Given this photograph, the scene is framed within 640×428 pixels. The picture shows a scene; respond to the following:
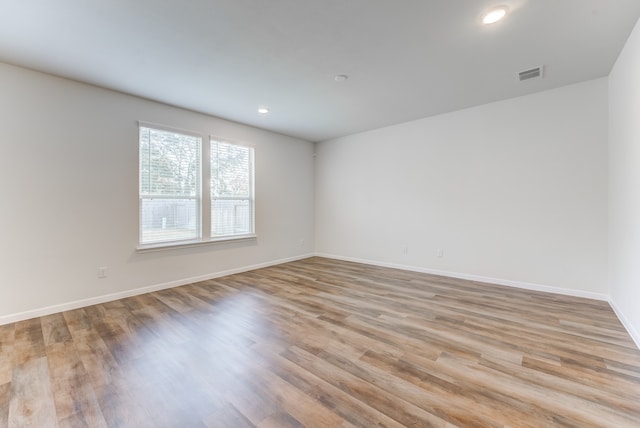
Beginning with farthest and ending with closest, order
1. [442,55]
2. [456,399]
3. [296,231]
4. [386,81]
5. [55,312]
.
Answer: [296,231] → [386,81] → [55,312] → [442,55] → [456,399]

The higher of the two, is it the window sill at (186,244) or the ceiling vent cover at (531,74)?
the ceiling vent cover at (531,74)

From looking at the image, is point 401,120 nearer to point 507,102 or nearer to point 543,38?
point 507,102

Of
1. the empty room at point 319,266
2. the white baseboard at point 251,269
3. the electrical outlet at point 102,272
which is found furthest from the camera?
the electrical outlet at point 102,272

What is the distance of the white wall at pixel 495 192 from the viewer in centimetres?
338

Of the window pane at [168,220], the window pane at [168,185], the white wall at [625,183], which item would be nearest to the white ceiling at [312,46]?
the white wall at [625,183]

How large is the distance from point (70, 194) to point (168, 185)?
108 cm

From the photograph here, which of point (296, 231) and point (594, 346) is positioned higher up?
point (296, 231)

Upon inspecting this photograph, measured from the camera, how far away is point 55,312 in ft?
9.94

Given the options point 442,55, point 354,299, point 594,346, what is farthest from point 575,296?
point 442,55

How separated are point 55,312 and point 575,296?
20.2 ft

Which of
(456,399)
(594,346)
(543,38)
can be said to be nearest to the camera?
(456,399)

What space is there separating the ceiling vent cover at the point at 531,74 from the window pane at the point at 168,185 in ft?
14.4

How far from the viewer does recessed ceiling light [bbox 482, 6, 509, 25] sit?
6.73 feet

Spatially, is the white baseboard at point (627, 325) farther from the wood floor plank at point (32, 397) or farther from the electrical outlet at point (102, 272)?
the electrical outlet at point (102, 272)
